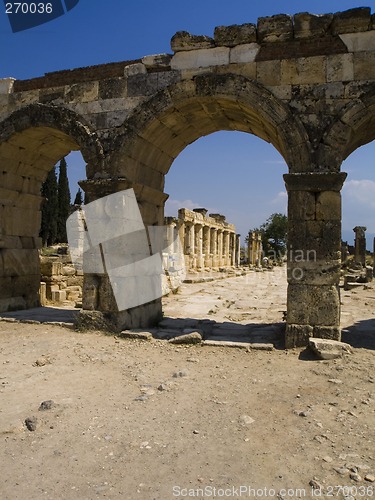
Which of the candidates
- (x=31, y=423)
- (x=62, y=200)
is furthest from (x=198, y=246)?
(x=31, y=423)

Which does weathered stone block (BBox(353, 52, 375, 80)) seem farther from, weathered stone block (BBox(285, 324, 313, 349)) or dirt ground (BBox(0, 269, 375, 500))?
dirt ground (BBox(0, 269, 375, 500))

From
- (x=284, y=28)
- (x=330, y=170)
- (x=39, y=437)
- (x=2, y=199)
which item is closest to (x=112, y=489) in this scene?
(x=39, y=437)

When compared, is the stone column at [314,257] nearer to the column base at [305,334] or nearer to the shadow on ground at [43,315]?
the column base at [305,334]

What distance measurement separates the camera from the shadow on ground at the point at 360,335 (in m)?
6.02

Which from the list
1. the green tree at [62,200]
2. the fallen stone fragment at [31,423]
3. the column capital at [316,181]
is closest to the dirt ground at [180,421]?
the fallen stone fragment at [31,423]

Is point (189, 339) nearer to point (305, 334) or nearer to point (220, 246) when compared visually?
point (305, 334)

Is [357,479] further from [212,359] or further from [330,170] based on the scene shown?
[330,170]

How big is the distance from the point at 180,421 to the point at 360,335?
161 inches

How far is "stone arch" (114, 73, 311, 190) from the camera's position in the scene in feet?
19.7

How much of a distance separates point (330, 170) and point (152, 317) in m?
4.08

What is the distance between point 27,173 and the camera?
8.61 m

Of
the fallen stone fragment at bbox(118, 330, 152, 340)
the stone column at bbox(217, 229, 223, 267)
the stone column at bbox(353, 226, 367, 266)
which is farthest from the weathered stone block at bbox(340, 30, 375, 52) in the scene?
the stone column at bbox(217, 229, 223, 267)

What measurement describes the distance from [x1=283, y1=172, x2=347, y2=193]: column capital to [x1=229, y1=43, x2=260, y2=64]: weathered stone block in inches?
80.0

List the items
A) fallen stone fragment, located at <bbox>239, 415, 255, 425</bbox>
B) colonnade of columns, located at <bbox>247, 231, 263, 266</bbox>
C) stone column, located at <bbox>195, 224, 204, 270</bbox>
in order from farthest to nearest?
colonnade of columns, located at <bbox>247, 231, 263, 266</bbox>
stone column, located at <bbox>195, 224, 204, 270</bbox>
fallen stone fragment, located at <bbox>239, 415, 255, 425</bbox>
